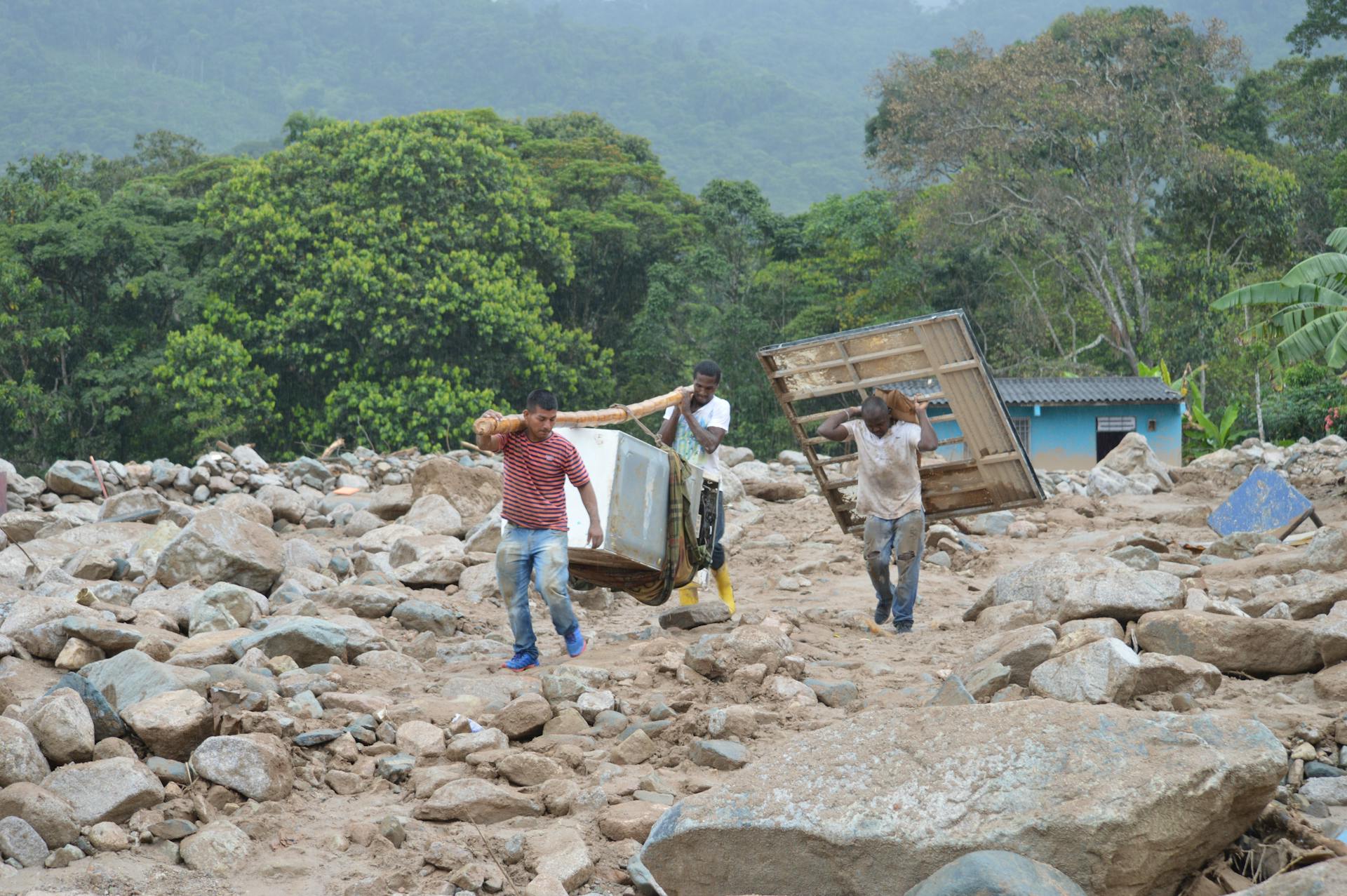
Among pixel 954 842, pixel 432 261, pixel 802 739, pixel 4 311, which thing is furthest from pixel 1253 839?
pixel 4 311

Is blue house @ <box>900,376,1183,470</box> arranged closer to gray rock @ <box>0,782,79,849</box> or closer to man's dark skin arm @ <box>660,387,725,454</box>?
man's dark skin arm @ <box>660,387,725,454</box>

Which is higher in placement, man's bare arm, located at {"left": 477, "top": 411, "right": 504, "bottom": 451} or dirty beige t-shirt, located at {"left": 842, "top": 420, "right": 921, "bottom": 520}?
man's bare arm, located at {"left": 477, "top": 411, "right": 504, "bottom": 451}

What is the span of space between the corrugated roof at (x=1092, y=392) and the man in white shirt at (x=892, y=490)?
18.9 meters

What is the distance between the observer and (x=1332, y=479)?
60.7 ft

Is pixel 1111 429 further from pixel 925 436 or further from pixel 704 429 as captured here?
pixel 704 429

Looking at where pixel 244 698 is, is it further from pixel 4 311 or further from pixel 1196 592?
pixel 4 311

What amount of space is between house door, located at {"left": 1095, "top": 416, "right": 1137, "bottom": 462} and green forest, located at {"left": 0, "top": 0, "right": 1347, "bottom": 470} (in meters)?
1.98

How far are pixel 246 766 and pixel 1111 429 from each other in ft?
79.4

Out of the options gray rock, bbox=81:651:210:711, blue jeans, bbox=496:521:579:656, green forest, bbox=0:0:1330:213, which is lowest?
gray rock, bbox=81:651:210:711

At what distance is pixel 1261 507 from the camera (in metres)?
10.9

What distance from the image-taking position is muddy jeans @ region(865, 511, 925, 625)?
726 centimetres

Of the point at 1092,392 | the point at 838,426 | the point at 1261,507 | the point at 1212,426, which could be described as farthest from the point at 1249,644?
the point at 1212,426

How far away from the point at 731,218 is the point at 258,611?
26.0 meters

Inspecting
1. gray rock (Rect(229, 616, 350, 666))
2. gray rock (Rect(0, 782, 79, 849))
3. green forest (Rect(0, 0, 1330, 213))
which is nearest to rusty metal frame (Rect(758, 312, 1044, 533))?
gray rock (Rect(229, 616, 350, 666))
